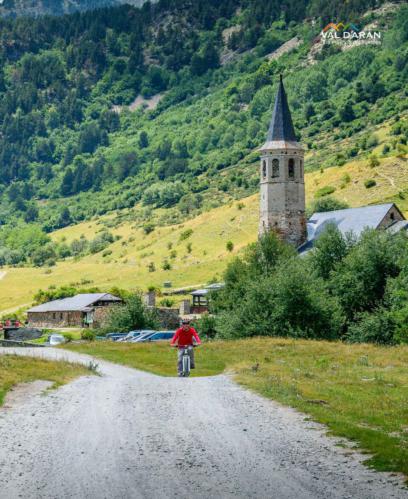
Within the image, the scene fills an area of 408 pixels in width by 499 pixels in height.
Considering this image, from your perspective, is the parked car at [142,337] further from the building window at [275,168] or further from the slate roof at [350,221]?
the building window at [275,168]

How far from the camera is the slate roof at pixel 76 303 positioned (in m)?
90.4

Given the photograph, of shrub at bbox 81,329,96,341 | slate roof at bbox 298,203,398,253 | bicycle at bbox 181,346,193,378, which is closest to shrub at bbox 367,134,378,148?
slate roof at bbox 298,203,398,253

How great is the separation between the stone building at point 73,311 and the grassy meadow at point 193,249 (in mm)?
15079

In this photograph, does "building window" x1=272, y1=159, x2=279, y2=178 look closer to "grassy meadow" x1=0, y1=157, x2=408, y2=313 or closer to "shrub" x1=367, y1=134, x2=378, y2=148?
"grassy meadow" x1=0, y1=157, x2=408, y2=313

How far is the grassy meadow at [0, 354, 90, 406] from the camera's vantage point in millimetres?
24716

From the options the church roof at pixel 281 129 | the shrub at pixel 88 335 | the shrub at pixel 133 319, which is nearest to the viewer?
the shrub at pixel 133 319

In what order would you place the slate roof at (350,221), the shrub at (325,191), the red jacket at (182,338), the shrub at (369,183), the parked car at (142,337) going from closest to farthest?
the red jacket at (182,338) → the parked car at (142,337) → the slate roof at (350,221) → the shrub at (369,183) → the shrub at (325,191)

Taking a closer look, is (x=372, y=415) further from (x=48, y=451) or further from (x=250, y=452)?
(x=48, y=451)

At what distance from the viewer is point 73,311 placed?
90188mm

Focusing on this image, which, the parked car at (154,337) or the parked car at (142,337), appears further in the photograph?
the parked car at (142,337)

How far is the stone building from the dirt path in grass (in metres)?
64.5

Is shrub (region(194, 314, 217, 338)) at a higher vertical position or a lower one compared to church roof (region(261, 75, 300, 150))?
lower

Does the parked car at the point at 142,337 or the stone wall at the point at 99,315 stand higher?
the stone wall at the point at 99,315

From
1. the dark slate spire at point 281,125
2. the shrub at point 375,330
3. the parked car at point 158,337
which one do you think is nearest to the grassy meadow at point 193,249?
the dark slate spire at point 281,125
